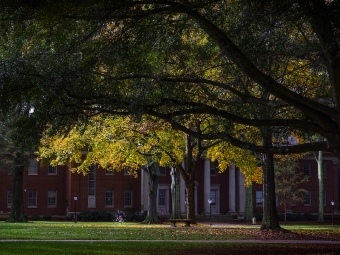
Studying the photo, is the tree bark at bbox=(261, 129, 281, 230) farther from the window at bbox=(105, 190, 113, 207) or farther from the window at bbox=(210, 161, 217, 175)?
the window at bbox=(210, 161, 217, 175)

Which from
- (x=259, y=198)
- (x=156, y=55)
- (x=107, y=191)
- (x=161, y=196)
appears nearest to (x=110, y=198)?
(x=107, y=191)

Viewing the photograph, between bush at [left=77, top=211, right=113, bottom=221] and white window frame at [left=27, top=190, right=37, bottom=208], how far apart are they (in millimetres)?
5678

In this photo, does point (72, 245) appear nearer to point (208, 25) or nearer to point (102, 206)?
point (208, 25)

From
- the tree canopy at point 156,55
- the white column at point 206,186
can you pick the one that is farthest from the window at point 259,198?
the tree canopy at point 156,55

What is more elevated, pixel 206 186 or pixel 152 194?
pixel 206 186

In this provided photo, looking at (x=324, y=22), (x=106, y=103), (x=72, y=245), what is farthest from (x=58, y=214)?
(x=324, y=22)

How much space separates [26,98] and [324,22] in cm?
746

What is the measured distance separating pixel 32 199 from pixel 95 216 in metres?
7.69

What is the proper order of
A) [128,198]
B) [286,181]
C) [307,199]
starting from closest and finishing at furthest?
[286,181]
[128,198]
[307,199]

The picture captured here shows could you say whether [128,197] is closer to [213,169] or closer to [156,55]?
[213,169]

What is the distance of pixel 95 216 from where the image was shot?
5509 centimetres

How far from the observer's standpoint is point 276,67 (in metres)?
20.6

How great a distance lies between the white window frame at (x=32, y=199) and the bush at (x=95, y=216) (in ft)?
18.6

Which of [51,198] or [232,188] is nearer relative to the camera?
[51,198]
